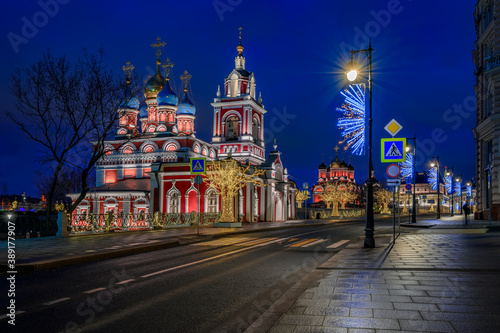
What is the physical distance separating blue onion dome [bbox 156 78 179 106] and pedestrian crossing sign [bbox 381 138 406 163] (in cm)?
4905

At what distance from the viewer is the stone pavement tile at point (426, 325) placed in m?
4.70

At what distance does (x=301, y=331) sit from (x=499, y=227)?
20444 millimetres

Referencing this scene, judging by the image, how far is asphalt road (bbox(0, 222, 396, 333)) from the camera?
555 centimetres

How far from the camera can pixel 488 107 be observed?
30359 mm

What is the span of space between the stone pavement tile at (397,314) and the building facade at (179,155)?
113 ft

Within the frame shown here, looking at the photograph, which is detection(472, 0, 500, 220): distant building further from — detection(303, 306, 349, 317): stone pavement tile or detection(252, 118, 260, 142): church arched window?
detection(252, 118, 260, 142): church arched window

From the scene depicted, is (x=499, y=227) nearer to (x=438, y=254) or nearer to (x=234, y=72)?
(x=438, y=254)

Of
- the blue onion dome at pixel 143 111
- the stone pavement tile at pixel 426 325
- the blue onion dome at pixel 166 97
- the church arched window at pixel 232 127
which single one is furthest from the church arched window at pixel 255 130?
the stone pavement tile at pixel 426 325

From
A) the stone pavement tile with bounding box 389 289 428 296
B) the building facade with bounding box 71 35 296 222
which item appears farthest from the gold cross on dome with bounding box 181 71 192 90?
the stone pavement tile with bounding box 389 289 428 296

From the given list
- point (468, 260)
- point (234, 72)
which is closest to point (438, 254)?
point (468, 260)

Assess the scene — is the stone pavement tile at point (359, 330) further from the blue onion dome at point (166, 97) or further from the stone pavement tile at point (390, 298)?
the blue onion dome at point (166, 97)

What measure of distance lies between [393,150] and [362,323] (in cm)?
1020

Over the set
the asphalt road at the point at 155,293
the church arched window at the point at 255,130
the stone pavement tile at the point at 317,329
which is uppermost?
the church arched window at the point at 255,130

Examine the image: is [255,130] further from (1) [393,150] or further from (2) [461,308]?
(2) [461,308]
